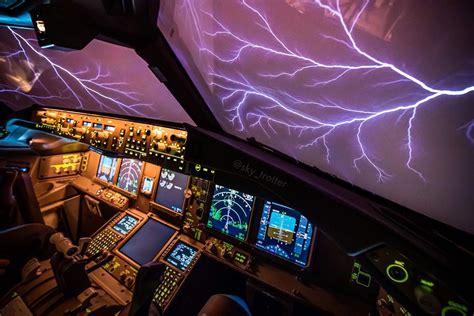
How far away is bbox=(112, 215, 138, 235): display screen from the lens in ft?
7.64

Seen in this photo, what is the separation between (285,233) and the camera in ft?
5.91

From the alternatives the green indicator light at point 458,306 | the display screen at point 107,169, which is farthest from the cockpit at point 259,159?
the display screen at point 107,169

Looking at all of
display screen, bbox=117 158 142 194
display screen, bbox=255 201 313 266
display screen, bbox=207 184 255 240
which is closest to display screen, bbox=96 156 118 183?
display screen, bbox=117 158 142 194

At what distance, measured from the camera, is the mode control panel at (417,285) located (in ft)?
2.54

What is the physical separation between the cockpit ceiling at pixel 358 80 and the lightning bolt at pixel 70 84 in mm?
1117

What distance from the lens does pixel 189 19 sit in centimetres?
141

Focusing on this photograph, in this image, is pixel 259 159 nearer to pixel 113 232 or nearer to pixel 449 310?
pixel 449 310

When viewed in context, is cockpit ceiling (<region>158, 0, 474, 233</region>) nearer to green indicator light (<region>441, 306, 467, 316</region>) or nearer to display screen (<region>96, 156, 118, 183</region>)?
green indicator light (<region>441, 306, 467, 316</region>)

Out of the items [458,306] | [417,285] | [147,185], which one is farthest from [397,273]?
→ [147,185]

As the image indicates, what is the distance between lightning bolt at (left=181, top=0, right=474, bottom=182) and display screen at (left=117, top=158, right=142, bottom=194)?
146 centimetres

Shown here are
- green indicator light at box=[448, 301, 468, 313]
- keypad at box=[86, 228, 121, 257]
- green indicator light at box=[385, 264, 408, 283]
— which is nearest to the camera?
green indicator light at box=[448, 301, 468, 313]

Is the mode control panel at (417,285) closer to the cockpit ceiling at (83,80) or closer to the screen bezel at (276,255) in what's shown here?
the screen bezel at (276,255)

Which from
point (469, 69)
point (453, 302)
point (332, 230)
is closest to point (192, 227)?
point (332, 230)

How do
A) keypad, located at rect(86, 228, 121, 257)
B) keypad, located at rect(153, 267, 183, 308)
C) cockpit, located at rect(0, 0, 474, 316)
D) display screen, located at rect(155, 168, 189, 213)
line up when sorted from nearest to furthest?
1. cockpit, located at rect(0, 0, 474, 316)
2. keypad, located at rect(153, 267, 183, 308)
3. keypad, located at rect(86, 228, 121, 257)
4. display screen, located at rect(155, 168, 189, 213)
